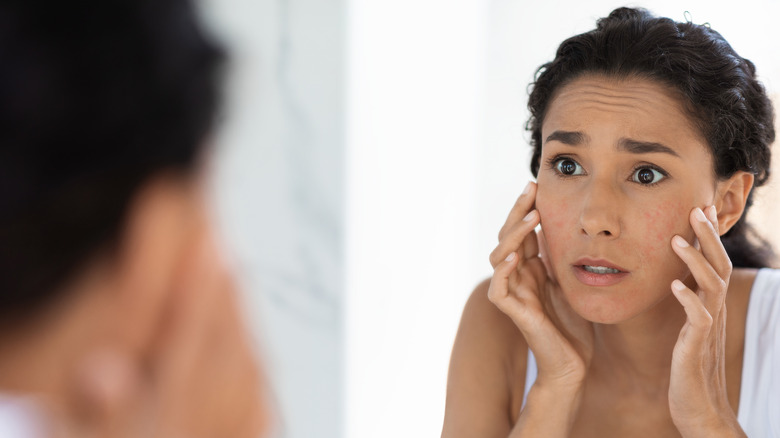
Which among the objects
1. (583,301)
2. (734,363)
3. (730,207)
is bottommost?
(734,363)

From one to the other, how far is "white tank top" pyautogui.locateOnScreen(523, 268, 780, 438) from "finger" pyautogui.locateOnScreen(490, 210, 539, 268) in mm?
362

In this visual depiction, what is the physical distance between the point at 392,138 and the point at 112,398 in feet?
4.08

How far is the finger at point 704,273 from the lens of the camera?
96 cm

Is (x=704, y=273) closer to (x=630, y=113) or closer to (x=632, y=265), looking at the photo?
(x=632, y=265)

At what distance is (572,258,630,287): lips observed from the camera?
976 mm

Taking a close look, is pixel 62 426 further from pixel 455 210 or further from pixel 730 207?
pixel 455 210

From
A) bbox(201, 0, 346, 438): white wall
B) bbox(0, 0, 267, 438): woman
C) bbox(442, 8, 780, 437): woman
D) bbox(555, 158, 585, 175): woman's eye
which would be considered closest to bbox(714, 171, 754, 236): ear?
bbox(442, 8, 780, 437): woman

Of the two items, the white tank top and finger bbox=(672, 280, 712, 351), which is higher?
finger bbox=(672, 280, 712, 351)

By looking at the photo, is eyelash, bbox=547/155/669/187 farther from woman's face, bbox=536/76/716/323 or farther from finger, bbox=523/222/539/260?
finger, bbox=523/222/539/260

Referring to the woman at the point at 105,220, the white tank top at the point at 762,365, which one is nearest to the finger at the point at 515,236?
the white tank top at the point at 762,365

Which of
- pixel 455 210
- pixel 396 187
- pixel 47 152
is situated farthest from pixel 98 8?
pixel 455 210

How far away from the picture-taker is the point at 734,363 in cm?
110

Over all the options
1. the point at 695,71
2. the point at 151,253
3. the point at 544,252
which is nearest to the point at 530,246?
the point at 544,252

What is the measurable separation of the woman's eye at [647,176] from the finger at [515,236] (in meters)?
0.15
